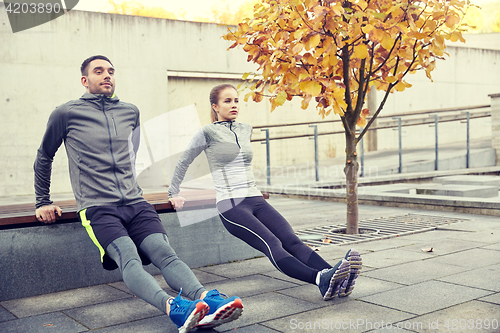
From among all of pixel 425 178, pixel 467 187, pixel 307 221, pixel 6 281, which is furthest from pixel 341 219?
pixel 425 178

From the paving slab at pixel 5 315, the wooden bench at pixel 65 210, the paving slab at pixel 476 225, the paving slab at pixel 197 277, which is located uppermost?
the wooden bench at pixel 65 210

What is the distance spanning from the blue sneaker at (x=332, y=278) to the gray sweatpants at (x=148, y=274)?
79cm

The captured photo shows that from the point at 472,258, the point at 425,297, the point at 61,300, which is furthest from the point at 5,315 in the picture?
the point at 472,258

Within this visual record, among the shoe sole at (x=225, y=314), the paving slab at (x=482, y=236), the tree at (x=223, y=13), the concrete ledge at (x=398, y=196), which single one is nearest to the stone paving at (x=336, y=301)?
the shoe sole at (x=225, y=314)

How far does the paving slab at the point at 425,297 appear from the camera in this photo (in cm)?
310

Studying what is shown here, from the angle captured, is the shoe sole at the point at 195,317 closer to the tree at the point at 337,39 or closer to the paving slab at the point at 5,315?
the paving slab at the point at 5,315

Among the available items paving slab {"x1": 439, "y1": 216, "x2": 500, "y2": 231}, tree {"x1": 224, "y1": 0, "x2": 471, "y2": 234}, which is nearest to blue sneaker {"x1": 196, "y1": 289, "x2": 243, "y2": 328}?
tree {"x1": 224, "y1": 0, "x2": 471, "y2": 234}

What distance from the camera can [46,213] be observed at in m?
3.44

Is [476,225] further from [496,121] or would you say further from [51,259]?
[496,121]

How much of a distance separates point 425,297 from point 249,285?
123cm

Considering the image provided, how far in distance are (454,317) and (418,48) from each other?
9.69 ft

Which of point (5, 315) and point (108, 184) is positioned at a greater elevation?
point (108, 184)

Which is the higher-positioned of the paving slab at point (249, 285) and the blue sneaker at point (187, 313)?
the blue sneaker at point (187, 313)

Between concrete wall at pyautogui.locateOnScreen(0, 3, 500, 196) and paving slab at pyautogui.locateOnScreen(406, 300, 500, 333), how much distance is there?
10745 millimetres
